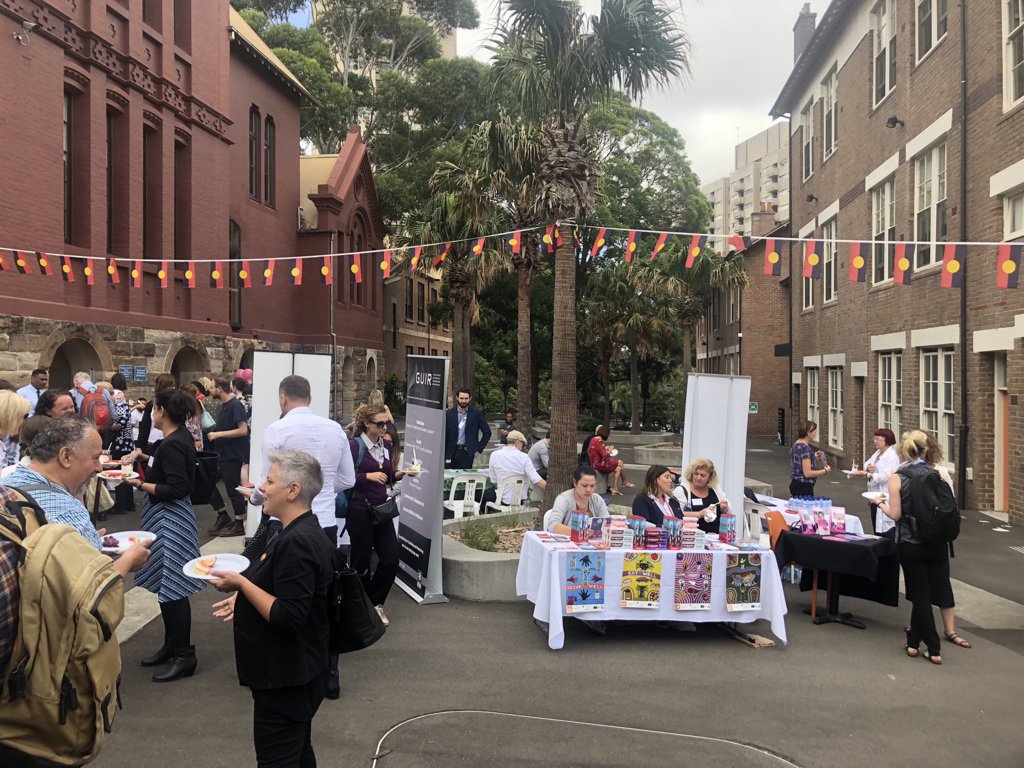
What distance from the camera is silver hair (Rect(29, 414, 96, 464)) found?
342cm

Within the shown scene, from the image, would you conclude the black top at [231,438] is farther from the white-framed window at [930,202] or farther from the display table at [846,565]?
the white-framed window at [930,202]

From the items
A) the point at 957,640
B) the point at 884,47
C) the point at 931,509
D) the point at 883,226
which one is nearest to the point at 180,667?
the point at 931,509

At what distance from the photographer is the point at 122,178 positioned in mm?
16141

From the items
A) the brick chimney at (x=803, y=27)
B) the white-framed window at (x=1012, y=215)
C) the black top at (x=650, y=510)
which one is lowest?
the black top at (x=650, y=510)

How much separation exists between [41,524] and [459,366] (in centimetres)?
2355

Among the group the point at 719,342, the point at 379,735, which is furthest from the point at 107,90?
the point at 719,342

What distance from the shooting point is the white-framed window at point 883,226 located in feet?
57.0

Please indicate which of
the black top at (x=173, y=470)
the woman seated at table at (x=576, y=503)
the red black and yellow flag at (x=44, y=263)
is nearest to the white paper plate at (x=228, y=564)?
the black top at (x=173, y=470)

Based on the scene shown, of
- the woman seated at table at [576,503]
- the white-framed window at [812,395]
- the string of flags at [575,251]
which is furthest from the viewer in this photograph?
the white-framed window at [812,395]

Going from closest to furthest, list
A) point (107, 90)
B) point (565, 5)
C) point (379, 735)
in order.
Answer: point (379, 735)
point (565, 5)
point (107, 90)

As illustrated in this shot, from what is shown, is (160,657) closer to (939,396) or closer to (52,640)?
(52,640)

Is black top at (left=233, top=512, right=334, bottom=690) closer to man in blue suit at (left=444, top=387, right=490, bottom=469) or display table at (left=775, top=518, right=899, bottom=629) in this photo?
display table at (left=775, top=518, right=899, bottom=629)

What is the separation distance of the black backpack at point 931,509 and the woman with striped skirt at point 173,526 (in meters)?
5.24

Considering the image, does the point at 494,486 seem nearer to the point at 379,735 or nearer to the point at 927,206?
the point at 379,735
